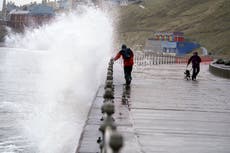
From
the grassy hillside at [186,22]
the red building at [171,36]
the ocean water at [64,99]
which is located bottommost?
the ocean water at [64,99]

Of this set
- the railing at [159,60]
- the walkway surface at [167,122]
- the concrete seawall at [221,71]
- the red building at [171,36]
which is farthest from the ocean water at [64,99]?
the red building at [171,36]

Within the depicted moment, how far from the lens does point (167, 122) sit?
11922mm

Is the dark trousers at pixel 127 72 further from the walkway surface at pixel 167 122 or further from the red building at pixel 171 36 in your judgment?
the red building at pixel 171 36

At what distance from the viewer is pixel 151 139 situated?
984 centimetres

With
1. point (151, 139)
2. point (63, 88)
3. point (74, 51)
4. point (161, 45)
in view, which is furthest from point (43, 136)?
point (161, 45)

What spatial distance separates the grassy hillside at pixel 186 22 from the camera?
112 meters

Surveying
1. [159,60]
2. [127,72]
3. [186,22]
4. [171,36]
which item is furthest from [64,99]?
[186,22]

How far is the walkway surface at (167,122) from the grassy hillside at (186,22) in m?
73.8

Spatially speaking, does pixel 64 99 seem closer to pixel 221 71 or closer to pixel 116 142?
pixel 221 71

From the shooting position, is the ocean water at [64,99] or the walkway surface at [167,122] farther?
the ocean water at [64,99]

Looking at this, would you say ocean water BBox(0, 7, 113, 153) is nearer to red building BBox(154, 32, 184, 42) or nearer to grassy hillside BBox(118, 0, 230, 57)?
red building BBox(154, 32, 184, 42)

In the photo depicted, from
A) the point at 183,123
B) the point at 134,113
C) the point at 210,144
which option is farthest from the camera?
the point at 134,113

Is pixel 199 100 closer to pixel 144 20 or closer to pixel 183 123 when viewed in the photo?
pixel 183 123

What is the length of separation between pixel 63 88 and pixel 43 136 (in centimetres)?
1193
